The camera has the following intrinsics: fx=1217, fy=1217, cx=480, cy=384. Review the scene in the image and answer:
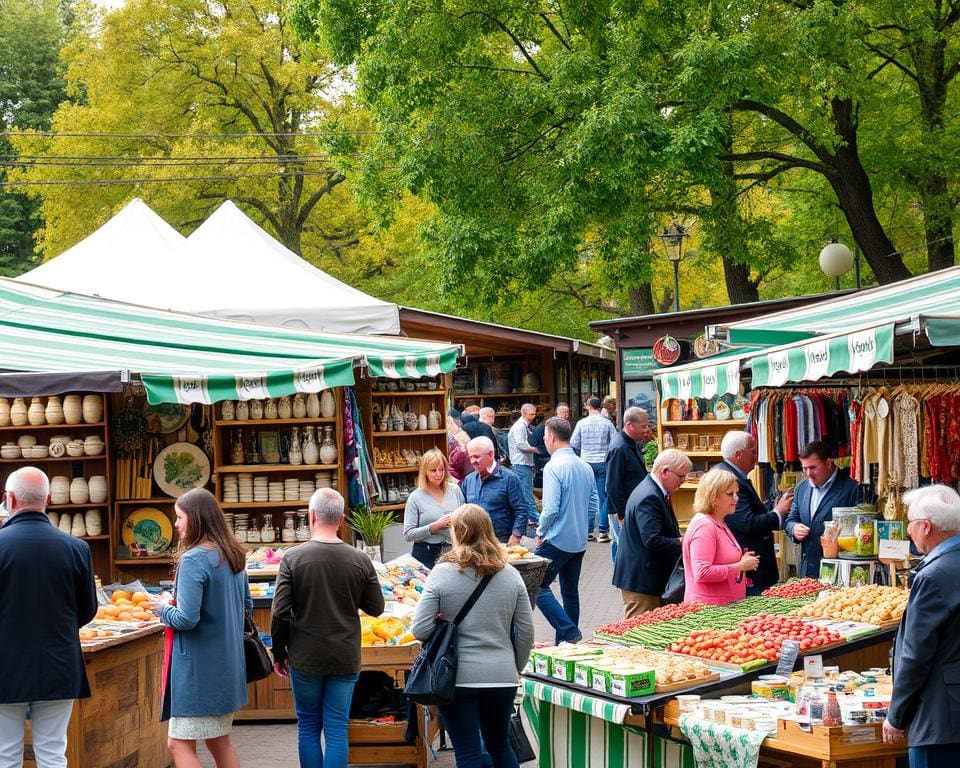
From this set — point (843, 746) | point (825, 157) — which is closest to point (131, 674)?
point (843, 746)

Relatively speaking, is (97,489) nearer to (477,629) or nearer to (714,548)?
(714,548)

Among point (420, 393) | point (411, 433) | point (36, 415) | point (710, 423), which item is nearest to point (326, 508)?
point (36, 415)

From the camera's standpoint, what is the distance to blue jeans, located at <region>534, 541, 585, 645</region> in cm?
1012

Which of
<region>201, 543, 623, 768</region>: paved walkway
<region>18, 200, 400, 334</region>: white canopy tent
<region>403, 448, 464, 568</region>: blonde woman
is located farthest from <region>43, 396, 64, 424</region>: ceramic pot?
<region>201, 543, 623, 768</region>: paved walkway

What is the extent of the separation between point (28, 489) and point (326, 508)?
4.98 feet

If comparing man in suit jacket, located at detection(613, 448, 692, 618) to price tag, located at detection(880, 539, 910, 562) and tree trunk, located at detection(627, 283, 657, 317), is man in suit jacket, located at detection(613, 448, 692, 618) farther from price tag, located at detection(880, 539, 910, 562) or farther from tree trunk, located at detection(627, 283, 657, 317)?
tree trunk, located at detection(627, 283, 657, 317)

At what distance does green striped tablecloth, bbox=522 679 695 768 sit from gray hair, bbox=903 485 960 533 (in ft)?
5.92

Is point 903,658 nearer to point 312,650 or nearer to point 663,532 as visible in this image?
point 312,650

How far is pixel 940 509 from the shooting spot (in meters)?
5.09

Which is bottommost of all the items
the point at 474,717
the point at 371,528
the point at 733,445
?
the point at 474,717

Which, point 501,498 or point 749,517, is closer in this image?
point 749,517

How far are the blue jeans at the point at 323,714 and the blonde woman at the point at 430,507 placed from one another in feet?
10.7

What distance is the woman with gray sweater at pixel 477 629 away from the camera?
19.3 ft

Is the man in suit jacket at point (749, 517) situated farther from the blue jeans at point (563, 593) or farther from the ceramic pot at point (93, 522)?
the ceramic pot at point (93, 522)
